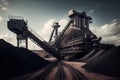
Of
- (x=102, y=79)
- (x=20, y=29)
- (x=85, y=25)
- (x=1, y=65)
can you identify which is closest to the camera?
(x=102, y=79)

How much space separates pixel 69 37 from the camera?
1468 inches

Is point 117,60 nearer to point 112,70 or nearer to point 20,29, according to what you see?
point 112,70

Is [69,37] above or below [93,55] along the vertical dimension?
above

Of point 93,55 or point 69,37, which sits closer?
point 93,55

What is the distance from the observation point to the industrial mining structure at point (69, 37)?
20.7 m

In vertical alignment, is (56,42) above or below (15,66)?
above

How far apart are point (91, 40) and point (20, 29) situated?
52.5 ft

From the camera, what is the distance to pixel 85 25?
3981 cm

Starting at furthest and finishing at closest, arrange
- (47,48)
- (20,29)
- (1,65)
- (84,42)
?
(84,42)
(47,48)
(20,29)
(1,65)

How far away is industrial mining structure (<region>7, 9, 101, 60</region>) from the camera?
20672mm

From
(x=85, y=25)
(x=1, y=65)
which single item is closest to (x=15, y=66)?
(x=1, y=65)

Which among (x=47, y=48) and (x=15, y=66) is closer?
(x=15, y=66)

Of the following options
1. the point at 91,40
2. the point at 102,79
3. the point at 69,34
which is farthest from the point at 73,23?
the point at 102,79

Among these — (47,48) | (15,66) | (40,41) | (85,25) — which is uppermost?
(85,25)
